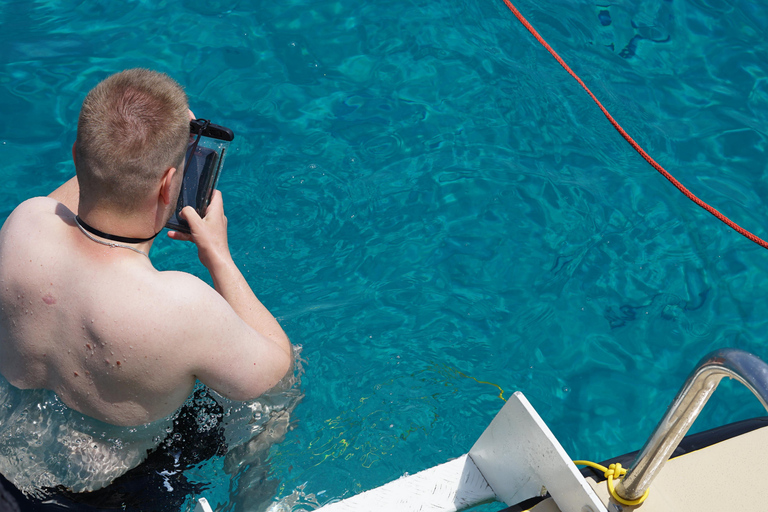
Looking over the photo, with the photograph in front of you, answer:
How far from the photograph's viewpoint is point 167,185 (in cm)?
157

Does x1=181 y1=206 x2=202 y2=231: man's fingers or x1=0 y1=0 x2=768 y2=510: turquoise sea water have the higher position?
x1=181 y1=206 x2=202 y2=231: man's fingers

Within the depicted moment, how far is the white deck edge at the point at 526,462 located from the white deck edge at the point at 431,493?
44 mm

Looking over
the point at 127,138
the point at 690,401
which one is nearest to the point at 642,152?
the point at 690,401

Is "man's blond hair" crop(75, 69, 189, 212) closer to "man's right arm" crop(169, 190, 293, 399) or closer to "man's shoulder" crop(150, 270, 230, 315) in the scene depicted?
"man's shoulder" crop(150, 270, 230, 315)

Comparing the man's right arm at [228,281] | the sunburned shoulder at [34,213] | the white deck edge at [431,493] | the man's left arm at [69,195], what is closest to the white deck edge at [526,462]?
the white deck edge at [431,493]

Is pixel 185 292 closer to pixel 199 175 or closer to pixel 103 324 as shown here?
pixel 103 324

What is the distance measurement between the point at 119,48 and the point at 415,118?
2.11 m

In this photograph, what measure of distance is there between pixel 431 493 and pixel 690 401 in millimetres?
821

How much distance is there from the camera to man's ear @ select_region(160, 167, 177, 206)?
1.56 m

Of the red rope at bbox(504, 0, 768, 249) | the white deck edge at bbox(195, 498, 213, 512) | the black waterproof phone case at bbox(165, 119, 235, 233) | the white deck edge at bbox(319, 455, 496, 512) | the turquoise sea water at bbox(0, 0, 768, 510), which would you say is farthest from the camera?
the red rope at bbox(504, 0, 768, 249)

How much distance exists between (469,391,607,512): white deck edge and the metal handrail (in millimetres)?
172

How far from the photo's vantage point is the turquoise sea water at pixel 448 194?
124 inches

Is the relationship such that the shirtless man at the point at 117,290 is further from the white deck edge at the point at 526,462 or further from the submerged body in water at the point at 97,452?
the white deck edge at the point at 526,462

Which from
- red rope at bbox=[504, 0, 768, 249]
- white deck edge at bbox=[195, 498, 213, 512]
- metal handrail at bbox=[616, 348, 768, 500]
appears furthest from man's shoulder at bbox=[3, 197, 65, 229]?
red rope at bbox=[504, 0, 768, 249]
